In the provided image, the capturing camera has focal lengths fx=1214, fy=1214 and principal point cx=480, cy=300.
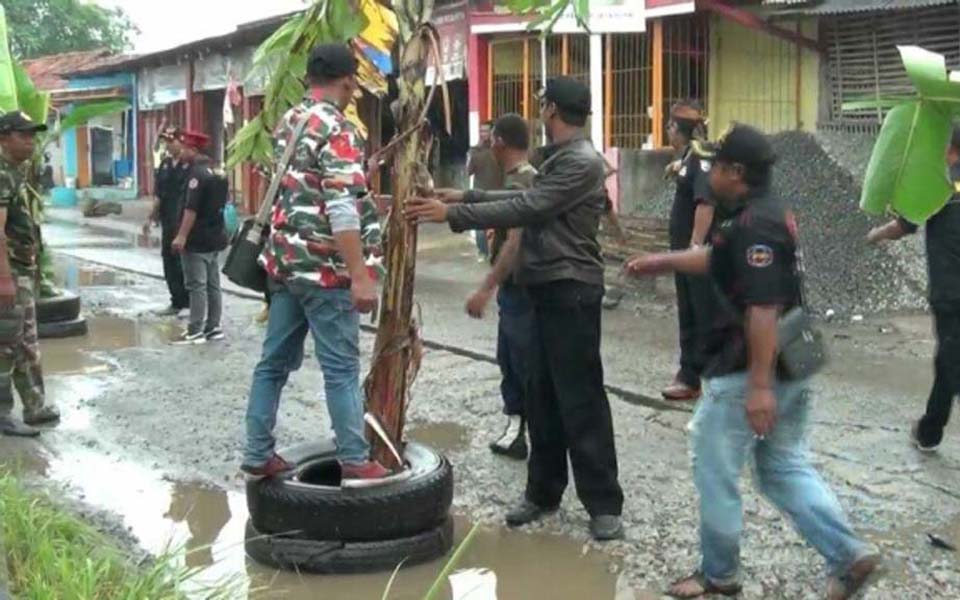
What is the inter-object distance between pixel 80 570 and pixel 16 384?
146 inches

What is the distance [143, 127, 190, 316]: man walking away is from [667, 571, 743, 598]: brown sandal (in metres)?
7.50

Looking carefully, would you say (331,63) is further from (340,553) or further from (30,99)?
(30,99)

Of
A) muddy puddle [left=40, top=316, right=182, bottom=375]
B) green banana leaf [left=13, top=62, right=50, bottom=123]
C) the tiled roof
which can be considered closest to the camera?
green banana leaf [left=13, top=62, right=50, bottom=123]

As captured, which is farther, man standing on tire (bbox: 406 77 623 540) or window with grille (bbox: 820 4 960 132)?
window with grille (bbox: 820 4 960 132)

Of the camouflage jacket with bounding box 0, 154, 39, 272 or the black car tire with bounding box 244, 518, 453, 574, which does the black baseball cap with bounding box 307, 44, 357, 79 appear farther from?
the camouflage jacket with bounding box 0, 154, 39, 272

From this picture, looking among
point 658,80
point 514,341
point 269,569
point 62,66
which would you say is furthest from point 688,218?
point 62,66

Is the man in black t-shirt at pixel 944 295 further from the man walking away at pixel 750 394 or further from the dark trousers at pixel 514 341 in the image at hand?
the man walking away at pixel 750 394

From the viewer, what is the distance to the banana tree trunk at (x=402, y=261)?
202 inches

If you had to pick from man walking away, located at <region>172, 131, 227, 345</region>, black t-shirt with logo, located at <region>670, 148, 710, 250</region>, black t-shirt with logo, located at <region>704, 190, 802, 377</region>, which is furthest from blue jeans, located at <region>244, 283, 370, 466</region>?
man walking away, located at <region>172, 131, 227, 345</region>

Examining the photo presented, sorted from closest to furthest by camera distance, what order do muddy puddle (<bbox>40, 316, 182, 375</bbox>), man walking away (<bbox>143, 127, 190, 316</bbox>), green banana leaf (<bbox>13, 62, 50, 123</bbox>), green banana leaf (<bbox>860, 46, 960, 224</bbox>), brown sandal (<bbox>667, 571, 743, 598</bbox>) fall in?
green banana leaf (<bbox>860, 46, 960, 224</bbox>) < brown sandal (<bbox>667, 571, 743, 598</bbox>) < green banana leaf (<bbox>13, 62, 50, 123</bbox>) < muddy puddle (<bbox>40, 316, 182, 375</bbox>) < man walking away (<bbox>143, 127, 190, 316</bbox>)

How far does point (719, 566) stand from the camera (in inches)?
177

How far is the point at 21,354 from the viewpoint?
7.39m

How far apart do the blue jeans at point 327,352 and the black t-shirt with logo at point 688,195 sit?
328 cm

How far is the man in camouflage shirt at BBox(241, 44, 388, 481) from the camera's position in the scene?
4.83 metres
